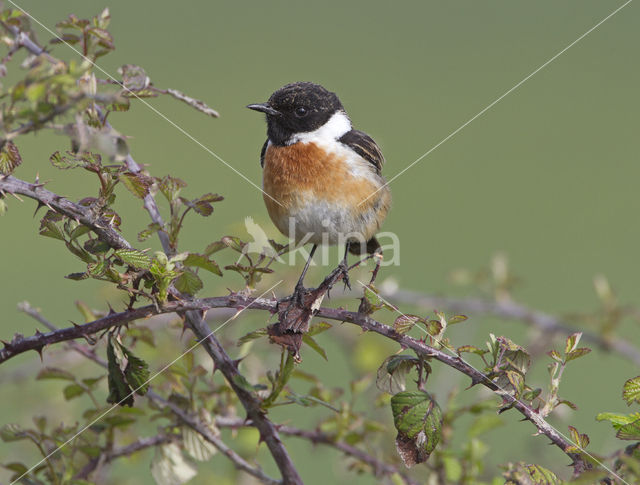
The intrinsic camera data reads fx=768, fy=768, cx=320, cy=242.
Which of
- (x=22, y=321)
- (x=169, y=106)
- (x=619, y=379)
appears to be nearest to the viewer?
(x=619, y=379)

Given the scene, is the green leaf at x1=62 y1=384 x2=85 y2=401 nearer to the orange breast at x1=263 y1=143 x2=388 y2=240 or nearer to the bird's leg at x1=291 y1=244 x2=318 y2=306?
the bird's leg at x1=291 y1=244 x2=318 y2=306

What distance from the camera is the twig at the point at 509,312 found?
3338 mm

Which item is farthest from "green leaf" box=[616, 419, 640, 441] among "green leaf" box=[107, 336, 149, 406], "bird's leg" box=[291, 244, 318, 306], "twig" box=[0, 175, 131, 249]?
"twig" box=[0, 175, 131, 249]

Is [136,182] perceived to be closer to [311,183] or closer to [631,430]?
[631,430]

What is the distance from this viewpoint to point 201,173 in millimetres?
11031

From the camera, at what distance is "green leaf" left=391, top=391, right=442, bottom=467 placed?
6.20ft

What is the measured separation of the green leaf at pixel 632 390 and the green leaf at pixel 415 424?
1.46ft

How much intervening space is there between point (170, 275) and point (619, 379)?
6.23 meters

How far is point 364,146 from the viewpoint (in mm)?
3730

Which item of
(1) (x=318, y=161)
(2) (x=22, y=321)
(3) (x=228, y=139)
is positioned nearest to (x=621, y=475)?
(1) (x=318, y=161)

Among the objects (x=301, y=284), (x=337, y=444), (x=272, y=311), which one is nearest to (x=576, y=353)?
(x=272, y=311)

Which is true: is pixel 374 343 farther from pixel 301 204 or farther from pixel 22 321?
pixel 22 321

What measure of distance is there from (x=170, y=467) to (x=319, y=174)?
5.11ft

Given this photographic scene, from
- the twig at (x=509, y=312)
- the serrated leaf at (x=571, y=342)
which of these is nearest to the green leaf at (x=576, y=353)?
the serrated leaf at (x=571, y=342)
